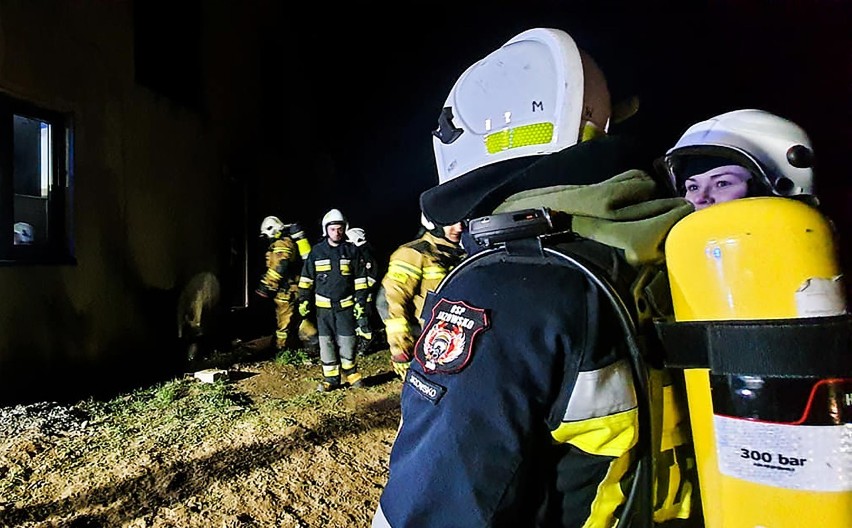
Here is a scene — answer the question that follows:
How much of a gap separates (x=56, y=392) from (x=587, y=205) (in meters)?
6.56

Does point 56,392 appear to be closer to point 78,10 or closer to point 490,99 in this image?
point 78,10

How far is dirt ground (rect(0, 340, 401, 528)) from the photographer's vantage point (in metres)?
3.54

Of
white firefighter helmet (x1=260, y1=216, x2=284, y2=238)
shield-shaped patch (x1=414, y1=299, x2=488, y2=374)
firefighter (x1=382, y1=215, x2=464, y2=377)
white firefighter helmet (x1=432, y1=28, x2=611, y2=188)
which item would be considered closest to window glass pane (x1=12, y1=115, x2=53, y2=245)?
white firefighter helmet (x1=260, y1=216, x2=284, y2=238)

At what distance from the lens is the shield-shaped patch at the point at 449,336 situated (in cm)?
91

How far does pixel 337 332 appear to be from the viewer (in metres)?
6.69

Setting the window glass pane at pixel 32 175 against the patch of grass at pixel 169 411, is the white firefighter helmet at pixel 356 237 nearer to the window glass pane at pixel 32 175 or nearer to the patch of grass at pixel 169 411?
the patch of grass at pixel 169 411

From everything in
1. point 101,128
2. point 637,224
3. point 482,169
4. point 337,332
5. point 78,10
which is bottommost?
point 337,332

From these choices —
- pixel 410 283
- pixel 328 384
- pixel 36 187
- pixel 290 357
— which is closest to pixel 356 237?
pixel 290 357

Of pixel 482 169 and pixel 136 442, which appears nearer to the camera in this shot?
pixel 482 169

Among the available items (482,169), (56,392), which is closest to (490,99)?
(482,169)

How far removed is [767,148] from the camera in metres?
1.32

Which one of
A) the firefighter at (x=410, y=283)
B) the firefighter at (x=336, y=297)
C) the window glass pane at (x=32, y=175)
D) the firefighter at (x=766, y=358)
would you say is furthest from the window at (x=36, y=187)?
the firefighter at (x=766, y=358)

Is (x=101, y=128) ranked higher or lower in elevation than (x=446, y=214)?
higher

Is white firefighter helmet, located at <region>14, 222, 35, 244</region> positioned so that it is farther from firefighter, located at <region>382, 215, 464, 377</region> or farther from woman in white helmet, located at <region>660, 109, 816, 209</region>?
woman in white helmet, located at <region>660, 109, 816, 209</region>
